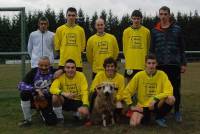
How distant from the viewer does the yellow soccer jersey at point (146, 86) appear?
839 cm

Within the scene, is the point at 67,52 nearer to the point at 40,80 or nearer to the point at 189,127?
the point at 40,80

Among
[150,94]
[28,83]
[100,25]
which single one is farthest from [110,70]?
[28,83]

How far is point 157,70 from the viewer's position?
28.0 ft

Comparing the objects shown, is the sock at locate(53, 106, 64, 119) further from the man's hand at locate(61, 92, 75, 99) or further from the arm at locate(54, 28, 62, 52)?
the arm at locate(54, 28, 62, 52)

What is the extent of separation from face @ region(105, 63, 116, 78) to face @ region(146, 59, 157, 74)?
23.1 inches

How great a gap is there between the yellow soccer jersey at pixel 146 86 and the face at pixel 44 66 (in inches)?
56.4

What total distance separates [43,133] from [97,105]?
1.05 meters

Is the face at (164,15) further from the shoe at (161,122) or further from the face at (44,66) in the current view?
the face at (44,66)

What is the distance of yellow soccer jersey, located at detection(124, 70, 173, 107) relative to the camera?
8391mm

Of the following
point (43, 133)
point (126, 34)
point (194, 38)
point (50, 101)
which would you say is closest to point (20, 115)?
point (50, 101)

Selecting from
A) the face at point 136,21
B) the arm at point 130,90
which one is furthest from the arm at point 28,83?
the face at point 136,21

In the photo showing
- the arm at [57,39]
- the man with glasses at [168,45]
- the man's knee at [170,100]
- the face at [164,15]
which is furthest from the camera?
the arm at [57,39]

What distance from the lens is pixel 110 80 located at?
8.56m

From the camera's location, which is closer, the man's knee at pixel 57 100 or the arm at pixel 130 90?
the man's knee at pixel 57 100
